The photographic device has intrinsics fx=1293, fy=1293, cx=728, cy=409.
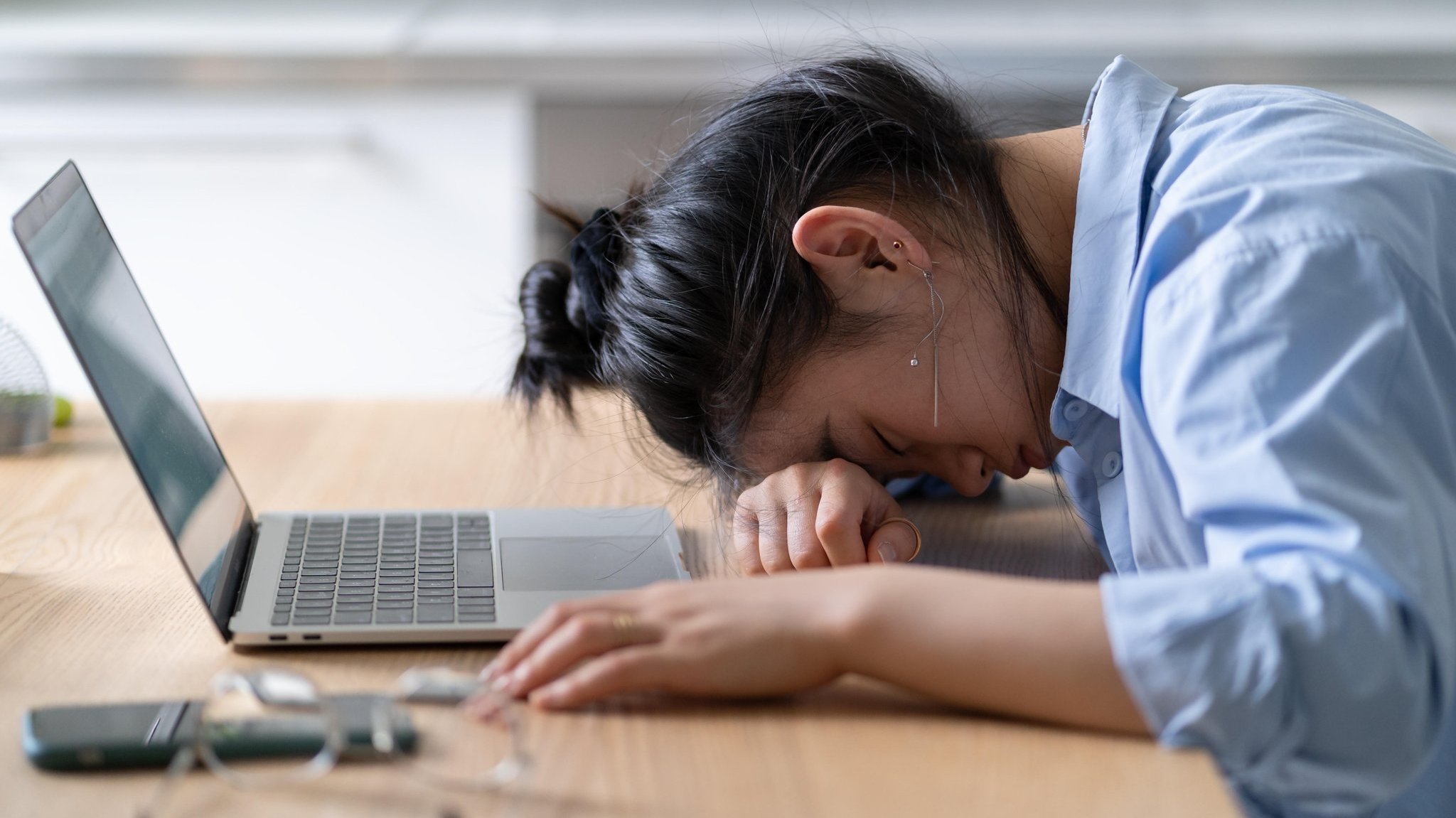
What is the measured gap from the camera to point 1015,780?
1.76 feet

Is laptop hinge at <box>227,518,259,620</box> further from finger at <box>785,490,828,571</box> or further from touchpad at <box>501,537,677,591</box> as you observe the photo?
finger at <box>785,490,828,571</box>

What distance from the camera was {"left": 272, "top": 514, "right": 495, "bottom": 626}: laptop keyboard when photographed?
0.74 metres

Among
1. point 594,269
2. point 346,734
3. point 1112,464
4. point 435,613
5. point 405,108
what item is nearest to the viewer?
point 346,734

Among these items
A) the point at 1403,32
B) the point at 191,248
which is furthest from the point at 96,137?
the point at 1403,32

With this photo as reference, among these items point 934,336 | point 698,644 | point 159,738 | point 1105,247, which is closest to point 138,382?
point 159,738

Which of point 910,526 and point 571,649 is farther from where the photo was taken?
point 910,526

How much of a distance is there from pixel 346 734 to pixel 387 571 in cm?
26

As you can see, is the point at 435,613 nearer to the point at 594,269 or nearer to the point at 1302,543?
the point at 594,269

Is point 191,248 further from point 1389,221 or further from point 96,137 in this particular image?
point 1389,221

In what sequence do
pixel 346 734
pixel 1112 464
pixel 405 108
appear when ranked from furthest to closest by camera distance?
1. pixel 405 108
2. pixel 1112 464
3. pixel 346 734

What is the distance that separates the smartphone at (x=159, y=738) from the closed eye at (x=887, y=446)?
413 mm

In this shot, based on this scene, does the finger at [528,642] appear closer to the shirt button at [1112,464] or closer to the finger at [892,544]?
the finger at [892,544]

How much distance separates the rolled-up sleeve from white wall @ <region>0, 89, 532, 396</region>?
1914 mm

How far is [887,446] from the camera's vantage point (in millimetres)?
911
